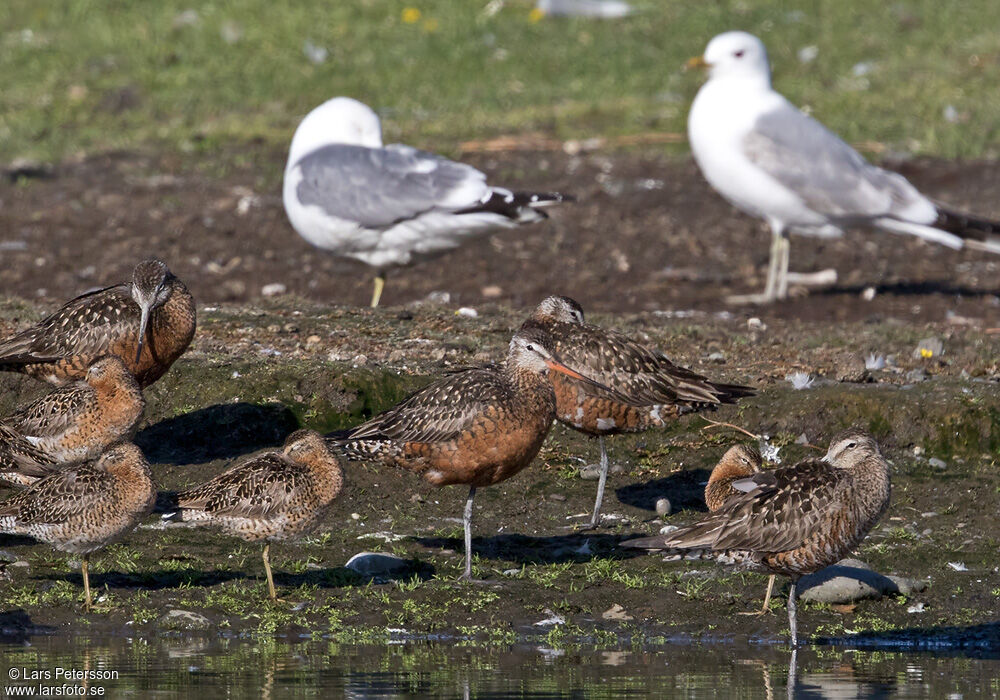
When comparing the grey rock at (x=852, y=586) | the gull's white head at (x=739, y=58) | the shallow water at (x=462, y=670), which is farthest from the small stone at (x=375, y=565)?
the gull's white head at (x=739, y=58)

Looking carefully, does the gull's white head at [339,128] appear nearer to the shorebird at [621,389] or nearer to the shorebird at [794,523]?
the shorebird at [621,389]

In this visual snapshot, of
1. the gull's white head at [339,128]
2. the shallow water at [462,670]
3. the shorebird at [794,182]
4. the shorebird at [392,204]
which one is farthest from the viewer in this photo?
the shorebird at [794,182]

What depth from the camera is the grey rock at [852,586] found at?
7512 mm

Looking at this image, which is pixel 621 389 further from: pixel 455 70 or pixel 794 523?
pixel 455 70

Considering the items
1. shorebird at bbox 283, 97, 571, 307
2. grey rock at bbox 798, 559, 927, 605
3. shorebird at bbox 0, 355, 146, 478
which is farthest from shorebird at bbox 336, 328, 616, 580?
shorebird at bbox 283, 97, 571, 307

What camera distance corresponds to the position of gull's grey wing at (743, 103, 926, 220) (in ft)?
46.4

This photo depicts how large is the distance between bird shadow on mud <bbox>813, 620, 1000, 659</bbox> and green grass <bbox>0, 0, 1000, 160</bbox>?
11.1 meters

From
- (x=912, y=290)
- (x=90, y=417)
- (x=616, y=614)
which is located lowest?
(x=616, y=614)

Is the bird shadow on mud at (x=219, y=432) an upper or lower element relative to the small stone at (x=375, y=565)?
upper

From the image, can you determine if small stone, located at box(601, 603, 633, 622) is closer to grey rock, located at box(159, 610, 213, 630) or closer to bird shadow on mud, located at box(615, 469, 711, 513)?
bird shadow on mud, located at box(615, 469, 711, 513)

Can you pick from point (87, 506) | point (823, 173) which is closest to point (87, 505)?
point (87, 506)

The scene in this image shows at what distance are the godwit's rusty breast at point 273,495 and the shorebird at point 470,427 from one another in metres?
0.37

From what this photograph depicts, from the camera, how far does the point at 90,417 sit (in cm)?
847

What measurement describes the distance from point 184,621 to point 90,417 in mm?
1736
